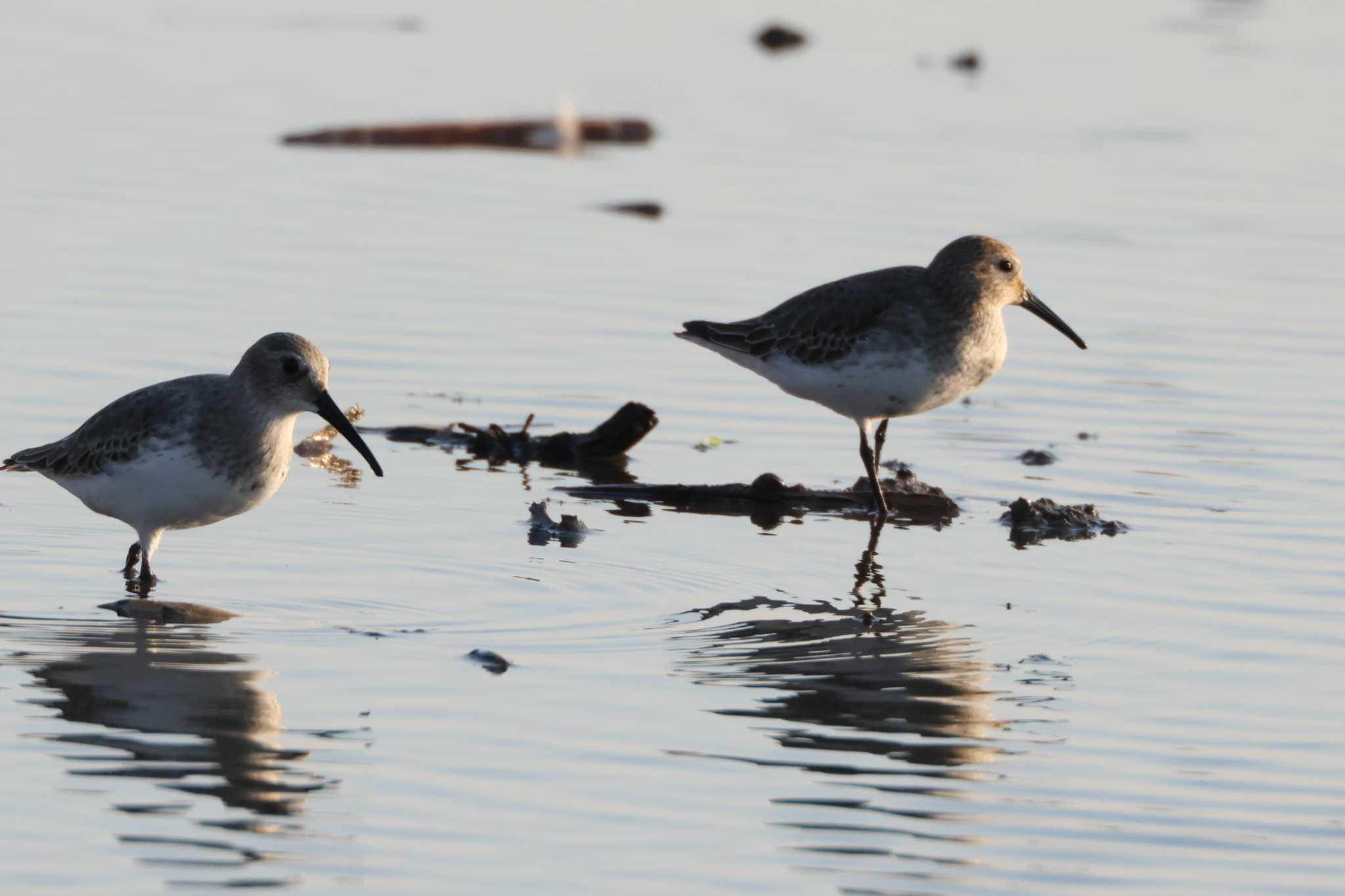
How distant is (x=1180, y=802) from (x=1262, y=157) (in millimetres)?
16855

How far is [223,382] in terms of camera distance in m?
10.0

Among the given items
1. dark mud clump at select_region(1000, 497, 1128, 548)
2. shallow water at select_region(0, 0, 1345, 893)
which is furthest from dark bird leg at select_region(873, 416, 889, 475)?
dark mud clump at select_region(1000, 497, 1128, 548)

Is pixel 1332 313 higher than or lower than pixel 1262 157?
lower

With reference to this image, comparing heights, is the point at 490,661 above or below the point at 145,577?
below

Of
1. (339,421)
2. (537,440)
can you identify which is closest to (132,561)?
(339,421)

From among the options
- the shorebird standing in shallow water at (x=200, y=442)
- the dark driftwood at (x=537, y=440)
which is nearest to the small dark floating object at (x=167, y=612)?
the shorebird standing in shallow water at (x=200, y=442)

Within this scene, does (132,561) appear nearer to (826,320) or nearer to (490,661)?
(490,661)

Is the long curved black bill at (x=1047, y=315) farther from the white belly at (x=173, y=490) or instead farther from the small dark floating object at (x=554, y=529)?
the white belly at (x=173, y=490)

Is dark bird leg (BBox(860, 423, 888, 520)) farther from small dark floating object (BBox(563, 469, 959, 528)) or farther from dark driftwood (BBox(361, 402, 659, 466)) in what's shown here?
dark driftwood (BBox(361, 402, 659, 466))

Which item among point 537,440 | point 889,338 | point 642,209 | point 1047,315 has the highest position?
point 642,209

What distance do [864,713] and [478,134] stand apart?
14346mm

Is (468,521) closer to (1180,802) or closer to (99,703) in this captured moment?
(99,703)

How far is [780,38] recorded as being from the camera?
98.2 ft

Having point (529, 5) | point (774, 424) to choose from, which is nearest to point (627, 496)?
point (774, 424)
